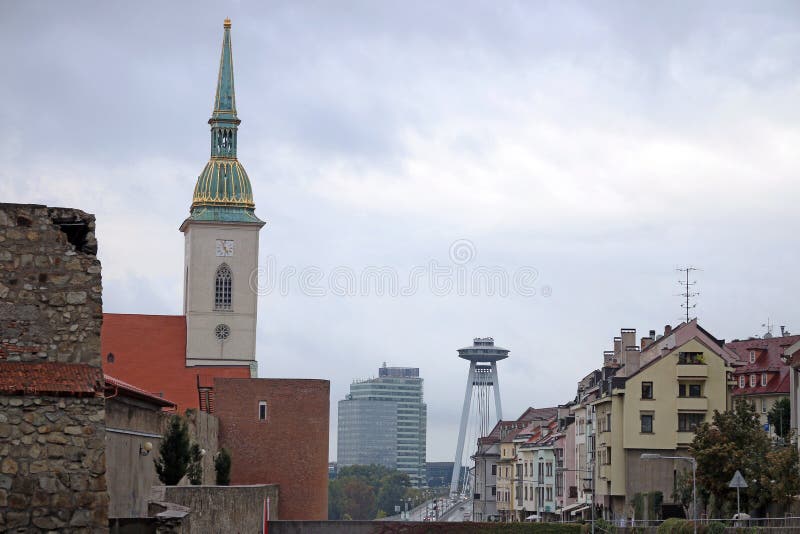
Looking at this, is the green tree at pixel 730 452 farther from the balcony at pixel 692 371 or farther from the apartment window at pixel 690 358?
the apartment window at pixel 690 358

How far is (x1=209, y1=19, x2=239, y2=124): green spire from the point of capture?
104 metres

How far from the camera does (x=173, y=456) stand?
4381 centimetres

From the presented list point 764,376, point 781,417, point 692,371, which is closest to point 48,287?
point 781,417

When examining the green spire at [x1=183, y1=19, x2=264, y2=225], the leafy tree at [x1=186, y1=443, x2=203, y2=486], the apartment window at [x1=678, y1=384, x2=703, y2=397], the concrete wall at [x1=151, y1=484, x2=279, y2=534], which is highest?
the green spire at [x1=183, y1=19, x2=264, y2=225]

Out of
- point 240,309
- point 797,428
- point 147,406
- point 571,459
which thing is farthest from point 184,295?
point 147,406

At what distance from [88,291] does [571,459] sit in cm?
8625

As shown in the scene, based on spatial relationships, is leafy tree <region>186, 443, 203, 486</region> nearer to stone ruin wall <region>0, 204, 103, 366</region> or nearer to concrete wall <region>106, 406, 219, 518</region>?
concrete wall <region>106, 406, 219, 518</region>

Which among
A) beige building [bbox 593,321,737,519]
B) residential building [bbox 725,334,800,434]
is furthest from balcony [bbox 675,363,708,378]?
residential building [bbox 725,334,800,434]

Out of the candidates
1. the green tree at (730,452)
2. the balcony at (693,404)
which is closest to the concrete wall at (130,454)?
the green tree at (730,452)

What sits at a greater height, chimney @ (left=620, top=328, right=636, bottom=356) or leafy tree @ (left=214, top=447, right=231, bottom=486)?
chimney @ (left=620, top=328, right=636, bottom=356)

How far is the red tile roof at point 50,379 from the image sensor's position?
16109mm

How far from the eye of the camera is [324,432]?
77875 millimetres

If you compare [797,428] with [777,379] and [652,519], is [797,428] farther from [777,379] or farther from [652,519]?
[777,379]

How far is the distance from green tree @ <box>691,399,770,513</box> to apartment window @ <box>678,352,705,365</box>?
1458 centimetres
